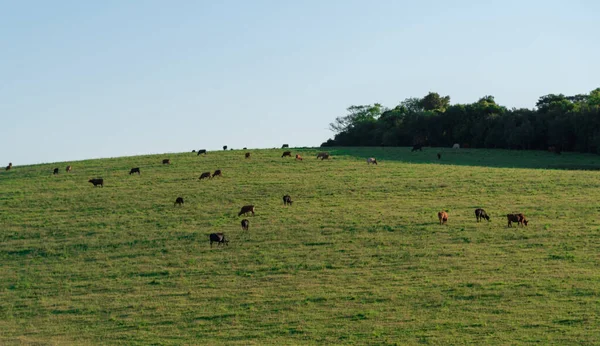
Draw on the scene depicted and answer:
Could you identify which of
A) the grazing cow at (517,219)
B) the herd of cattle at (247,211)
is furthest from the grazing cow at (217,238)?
the grazing cow at (517,219)

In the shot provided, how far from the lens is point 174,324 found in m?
25.9

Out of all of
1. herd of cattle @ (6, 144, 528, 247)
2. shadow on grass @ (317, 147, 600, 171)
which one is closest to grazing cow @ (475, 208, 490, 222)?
herd of cattle @ (6, 144, 528, 247)

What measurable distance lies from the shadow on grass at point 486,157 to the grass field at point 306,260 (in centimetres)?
876

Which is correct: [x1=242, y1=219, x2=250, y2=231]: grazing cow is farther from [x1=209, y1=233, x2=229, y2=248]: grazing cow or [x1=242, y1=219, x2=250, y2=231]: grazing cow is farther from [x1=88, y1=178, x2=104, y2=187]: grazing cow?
[x1=88, y1=178, x2=104, y2=187]: grazing cow

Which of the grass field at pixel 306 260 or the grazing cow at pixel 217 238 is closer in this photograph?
the grass field at pixel 306 260

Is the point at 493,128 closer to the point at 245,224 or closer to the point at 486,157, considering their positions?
the point at 486,157

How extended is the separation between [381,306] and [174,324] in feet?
24.1

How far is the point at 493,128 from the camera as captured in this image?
8044 cm

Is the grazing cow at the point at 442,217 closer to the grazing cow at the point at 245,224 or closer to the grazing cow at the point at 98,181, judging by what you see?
the grazing cow at the point at 245,224

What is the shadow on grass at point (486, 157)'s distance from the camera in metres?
63.9

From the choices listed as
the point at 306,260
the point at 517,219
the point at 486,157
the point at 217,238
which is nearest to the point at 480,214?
the point at 517,219

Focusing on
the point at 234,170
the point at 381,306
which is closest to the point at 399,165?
the point at 234,170

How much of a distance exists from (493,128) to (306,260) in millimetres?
52727

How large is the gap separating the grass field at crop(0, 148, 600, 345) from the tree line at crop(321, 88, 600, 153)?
21.7m
